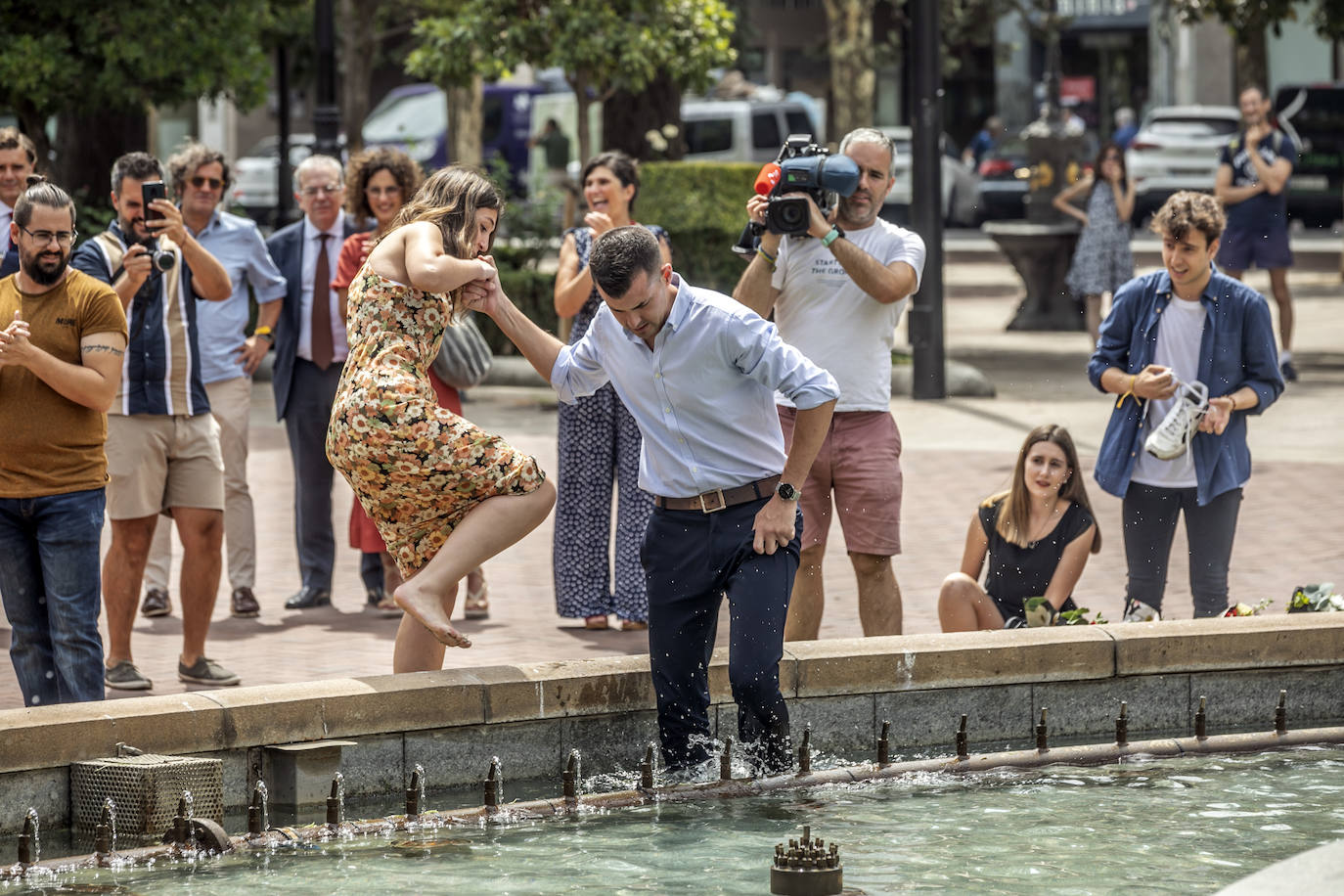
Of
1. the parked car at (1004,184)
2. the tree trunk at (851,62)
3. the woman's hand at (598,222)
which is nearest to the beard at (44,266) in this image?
the woman's hand at (598,222)

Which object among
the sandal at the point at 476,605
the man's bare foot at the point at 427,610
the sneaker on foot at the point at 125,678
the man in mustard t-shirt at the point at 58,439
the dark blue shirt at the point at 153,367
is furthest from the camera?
the sandal at the point at 476,605

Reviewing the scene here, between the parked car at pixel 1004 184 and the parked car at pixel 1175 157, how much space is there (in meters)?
1.80

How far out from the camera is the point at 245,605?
8664 mm

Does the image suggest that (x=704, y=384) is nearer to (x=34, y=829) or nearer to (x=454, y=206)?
(x=454, y=206)

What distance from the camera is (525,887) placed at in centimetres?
524

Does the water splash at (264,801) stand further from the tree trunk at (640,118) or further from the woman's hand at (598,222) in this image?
the tree trunk at (640,118)

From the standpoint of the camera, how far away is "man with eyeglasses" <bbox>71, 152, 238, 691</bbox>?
23.9 feet

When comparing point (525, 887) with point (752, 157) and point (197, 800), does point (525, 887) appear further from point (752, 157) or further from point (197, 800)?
point (752, 157)

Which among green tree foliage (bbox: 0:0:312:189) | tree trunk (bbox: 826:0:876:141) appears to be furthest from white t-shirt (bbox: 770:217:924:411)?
tree trunk (bbox: 826:0:876:141)

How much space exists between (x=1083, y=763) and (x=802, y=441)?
1.28m

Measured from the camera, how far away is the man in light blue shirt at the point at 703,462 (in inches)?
235

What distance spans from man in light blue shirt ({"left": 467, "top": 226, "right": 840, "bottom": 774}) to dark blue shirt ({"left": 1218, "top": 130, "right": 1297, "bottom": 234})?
10356 millimetres

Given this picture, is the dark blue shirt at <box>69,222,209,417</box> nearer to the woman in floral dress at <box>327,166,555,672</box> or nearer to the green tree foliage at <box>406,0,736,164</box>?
the woman in floral dress at <box>327,166,555,672</box>

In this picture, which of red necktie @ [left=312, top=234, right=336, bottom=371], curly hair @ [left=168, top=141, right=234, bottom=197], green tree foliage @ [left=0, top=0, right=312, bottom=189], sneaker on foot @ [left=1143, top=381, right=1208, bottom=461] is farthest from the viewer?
green tree foliage @ [left=0, top=0, right=312, bottom=189]
